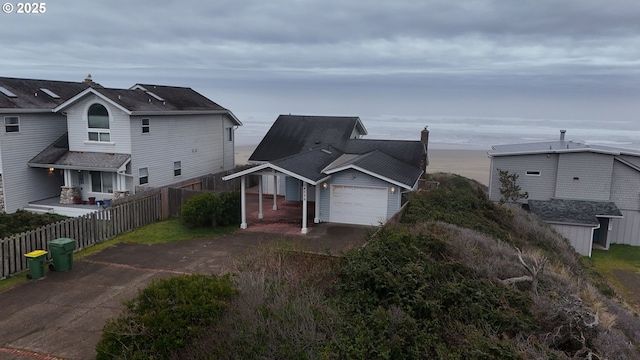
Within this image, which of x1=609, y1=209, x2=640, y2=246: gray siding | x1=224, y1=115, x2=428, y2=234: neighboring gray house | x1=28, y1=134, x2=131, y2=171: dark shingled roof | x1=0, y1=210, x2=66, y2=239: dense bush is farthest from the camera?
x1=609, y1=209, x2=640, y2=246: gray siding

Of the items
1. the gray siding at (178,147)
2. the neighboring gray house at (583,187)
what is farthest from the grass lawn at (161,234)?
the neighboring gray house at (583,187)

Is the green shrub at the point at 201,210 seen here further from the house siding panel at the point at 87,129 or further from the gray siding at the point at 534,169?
the gray siding at the point at 534,169

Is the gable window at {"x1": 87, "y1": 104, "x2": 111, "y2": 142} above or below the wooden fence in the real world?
above

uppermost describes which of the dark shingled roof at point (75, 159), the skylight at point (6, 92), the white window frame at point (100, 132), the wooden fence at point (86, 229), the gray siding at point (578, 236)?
the skylight at point (6, 92)

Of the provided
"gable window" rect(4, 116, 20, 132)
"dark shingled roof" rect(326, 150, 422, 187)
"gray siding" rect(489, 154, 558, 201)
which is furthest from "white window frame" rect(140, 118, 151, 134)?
"gray siding" rect(489, 154, 558, 201)

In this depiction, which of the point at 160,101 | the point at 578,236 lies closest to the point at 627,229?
the point at 578,236

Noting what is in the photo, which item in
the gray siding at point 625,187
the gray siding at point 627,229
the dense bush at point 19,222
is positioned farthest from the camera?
the gray siding at point 625,187

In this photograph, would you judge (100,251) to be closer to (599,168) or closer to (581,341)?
(581,341)

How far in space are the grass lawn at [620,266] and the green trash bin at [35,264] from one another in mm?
19275

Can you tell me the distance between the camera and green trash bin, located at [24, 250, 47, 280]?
12.9m

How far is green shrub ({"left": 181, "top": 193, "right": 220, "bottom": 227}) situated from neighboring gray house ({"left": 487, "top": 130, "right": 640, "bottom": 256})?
17367 millimetres

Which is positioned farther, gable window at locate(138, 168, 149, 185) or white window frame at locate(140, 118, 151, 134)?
gable window at locate(138, 168, 149, 185)

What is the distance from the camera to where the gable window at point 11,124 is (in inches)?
854

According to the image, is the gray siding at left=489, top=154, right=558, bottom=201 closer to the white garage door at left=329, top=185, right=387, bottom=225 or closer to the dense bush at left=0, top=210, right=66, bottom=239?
the white garage door at left=329, top=185, right=387, bottom=225
